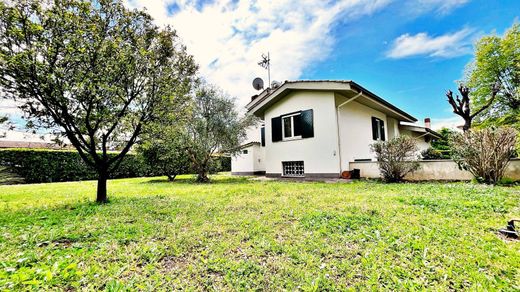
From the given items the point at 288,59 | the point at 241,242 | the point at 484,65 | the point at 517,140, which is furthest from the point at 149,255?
the point at 484,65

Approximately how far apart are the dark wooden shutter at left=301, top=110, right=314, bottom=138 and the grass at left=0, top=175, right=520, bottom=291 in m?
6.71

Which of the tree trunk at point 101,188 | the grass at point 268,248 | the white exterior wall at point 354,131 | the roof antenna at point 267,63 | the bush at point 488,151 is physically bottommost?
the grass at point 268,248

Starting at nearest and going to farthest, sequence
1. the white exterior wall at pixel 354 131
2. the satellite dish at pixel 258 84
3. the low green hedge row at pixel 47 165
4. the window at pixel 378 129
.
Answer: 1. the white exterior wall at pixel 354 131
2. the low green hedge row at pixel 47 165
3. the window at pixel 378 129
4. the satellite dish at pixel 258 84

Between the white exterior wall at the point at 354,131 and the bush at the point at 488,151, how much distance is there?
4359 millimetres

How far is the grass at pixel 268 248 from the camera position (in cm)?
213

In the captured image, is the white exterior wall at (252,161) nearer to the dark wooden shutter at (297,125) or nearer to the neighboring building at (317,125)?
the neighboring building at (317,125)

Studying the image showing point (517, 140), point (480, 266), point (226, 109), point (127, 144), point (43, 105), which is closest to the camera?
point (480, 266)

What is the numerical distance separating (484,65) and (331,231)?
2421 cm

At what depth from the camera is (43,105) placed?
501cm

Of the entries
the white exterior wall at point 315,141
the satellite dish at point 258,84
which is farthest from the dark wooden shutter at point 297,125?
the satellite dish at point 258,84

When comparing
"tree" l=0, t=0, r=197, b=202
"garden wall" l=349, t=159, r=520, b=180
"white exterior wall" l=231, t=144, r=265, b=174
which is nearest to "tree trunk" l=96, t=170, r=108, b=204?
"tree" l=0, t=0, r=197, b=202

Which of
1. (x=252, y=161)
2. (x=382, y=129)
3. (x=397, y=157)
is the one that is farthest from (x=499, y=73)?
(x=252, y=161)

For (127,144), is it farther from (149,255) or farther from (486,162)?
(486,162)

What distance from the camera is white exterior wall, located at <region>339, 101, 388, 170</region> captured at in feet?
36.2
